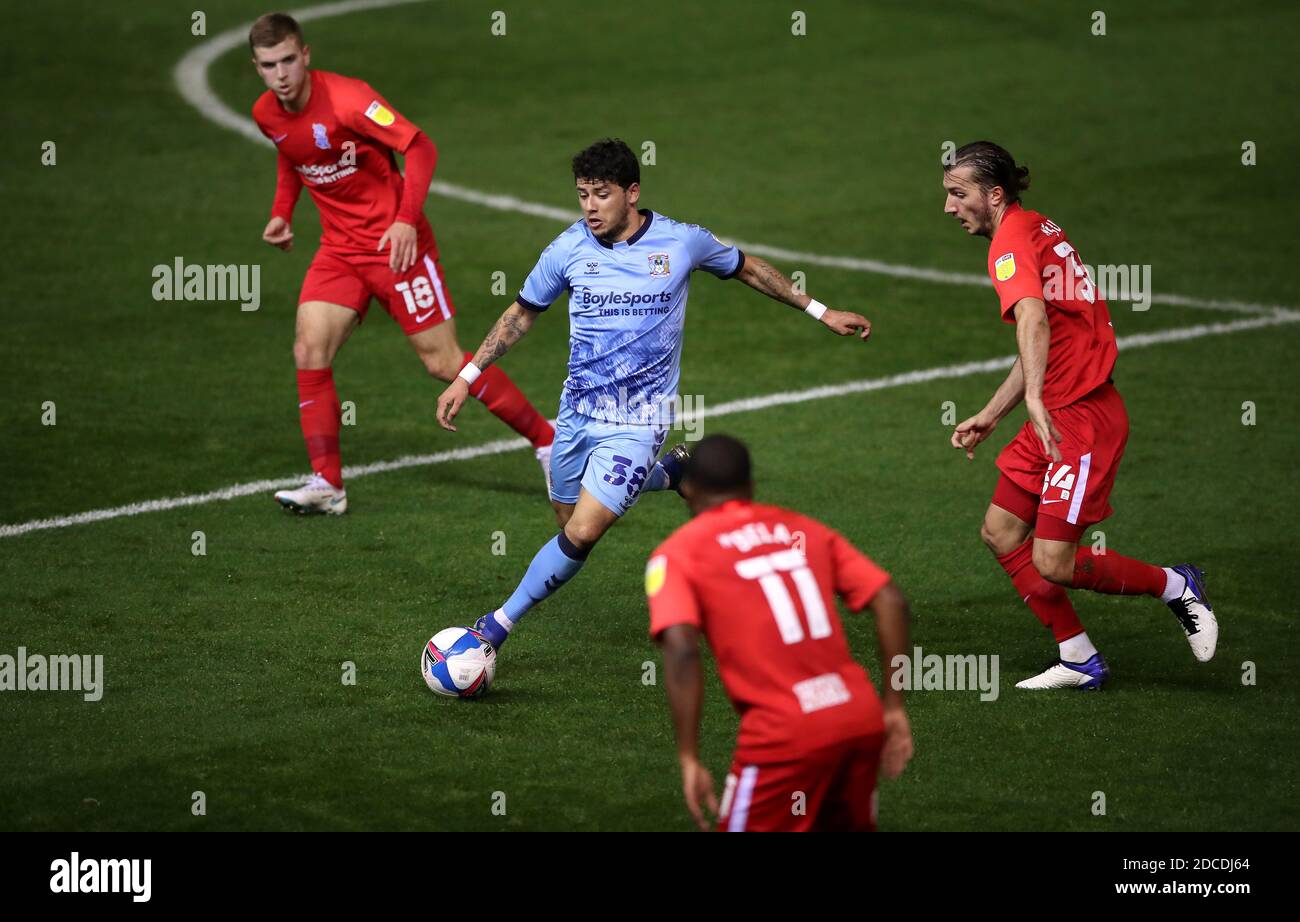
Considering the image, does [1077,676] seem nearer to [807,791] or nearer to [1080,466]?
[1080,466]

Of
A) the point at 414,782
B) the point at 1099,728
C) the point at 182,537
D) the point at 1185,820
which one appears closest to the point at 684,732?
the point at 414,782

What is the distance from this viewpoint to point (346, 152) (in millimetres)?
10531

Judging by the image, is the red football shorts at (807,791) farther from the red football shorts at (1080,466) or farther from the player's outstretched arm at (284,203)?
the player's outstretched arm at (284,203)

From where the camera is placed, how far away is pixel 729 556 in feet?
17.5

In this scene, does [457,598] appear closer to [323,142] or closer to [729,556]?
[323,142]

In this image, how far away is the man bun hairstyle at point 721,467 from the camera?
5.42m

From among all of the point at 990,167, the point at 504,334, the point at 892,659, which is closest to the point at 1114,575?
the point at 990,167

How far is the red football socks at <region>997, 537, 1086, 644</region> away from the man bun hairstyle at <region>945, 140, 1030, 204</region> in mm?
1661

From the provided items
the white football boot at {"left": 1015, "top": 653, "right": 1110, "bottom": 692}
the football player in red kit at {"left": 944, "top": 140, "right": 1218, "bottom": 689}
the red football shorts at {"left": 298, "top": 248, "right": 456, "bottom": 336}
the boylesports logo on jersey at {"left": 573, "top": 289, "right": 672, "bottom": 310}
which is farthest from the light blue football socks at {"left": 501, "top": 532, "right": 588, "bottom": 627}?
the red football shorts at {"left": 298, "top": 248, "right": 456, "bottom": 336}

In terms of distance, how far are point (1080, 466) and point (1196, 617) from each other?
1.01m

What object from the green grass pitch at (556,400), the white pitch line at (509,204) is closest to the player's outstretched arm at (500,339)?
the green grass pitch at (556,400)

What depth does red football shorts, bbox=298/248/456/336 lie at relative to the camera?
1062cm
